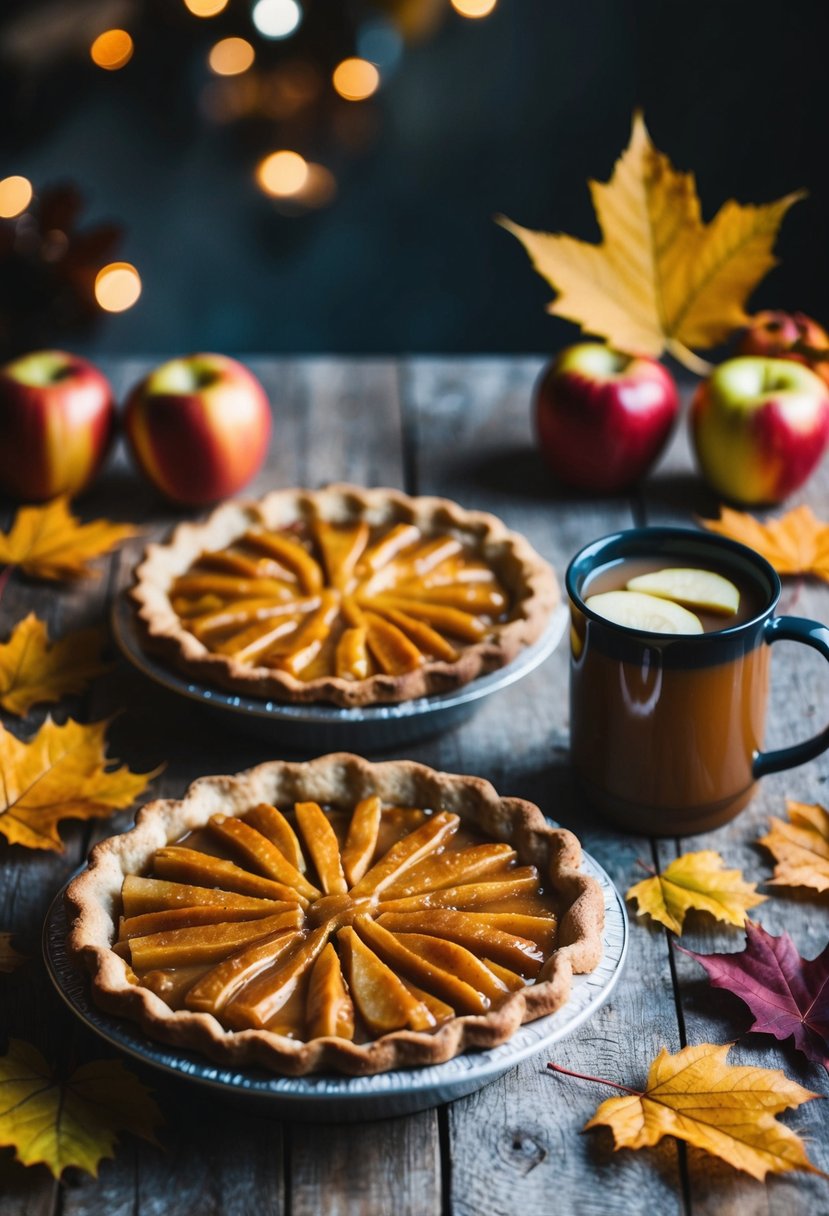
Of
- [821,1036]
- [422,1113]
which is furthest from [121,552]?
[821,1036]

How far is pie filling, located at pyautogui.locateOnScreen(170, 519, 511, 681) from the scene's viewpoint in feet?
7.45

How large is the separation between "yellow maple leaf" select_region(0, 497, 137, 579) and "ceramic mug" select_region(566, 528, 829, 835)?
1.19 metres

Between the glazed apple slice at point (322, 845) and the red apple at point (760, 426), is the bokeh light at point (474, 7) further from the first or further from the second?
the glazed apple slice at point (322, 845)

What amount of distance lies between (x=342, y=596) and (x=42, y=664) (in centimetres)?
58

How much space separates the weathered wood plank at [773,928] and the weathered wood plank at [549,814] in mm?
39

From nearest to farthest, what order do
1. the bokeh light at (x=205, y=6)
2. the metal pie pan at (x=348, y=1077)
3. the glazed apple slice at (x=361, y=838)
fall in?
the metal pie pan at (x=348, y=1077)
the glazed apple slice at (x=361, y=838)
the bokeh light at (x=205, y=6)

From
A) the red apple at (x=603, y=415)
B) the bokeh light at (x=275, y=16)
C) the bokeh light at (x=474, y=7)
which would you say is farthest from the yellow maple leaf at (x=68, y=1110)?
the bokeh light at (x=474, y=7)

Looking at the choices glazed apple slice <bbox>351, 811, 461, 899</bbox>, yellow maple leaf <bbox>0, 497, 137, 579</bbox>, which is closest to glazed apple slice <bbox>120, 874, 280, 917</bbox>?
glazed apple slice <bbox>351, 811, 461, 899</bbox>

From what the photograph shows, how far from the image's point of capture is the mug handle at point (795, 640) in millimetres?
1880

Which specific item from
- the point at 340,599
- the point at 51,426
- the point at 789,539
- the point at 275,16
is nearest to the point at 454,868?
the point at 340,599

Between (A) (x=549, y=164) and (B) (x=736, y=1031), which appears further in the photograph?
(A) (x=549, y=164)

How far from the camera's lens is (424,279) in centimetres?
575

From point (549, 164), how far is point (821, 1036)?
4.47 meters

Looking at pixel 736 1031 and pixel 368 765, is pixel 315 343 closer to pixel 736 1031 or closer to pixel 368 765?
pixel 368 765
